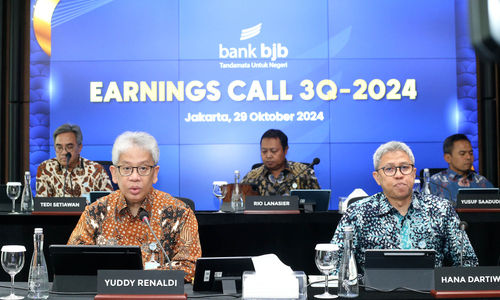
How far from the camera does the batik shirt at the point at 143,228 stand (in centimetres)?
246

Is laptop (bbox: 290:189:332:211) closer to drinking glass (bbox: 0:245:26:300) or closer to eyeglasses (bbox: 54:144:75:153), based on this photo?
eyeglasses (bbox: 54:144:75:153)

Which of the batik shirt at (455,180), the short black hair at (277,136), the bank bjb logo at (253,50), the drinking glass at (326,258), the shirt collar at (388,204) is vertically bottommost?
the drinking glass at (326,258)

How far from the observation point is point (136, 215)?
252 cm

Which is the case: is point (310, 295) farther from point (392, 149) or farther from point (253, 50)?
point (253, 50)

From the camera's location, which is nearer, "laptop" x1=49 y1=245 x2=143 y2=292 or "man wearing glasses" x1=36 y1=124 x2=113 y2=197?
"laptop" x1=49 y1=245 x2=143 y2=292

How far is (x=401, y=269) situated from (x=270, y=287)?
18.4 inches

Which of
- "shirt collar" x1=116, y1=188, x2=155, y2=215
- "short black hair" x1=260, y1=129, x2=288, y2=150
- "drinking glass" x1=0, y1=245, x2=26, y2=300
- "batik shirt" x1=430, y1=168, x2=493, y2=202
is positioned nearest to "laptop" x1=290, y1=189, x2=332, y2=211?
"short black hair" x1=260, y1=129, x2=288, y2=150

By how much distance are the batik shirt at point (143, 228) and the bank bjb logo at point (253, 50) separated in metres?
3.75

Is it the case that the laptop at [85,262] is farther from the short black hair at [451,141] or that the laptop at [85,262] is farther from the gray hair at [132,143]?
the short black hair at [451,141]

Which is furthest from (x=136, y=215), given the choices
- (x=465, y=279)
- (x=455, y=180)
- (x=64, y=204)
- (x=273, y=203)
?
(x=455, y=180)

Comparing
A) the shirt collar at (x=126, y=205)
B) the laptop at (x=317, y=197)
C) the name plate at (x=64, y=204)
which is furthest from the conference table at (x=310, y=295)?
the laptop at (x=317, y=197)

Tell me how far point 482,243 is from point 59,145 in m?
3.12

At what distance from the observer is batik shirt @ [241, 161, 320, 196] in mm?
5129

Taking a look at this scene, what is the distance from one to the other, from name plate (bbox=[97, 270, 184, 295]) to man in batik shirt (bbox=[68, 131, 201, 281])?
0.57m
